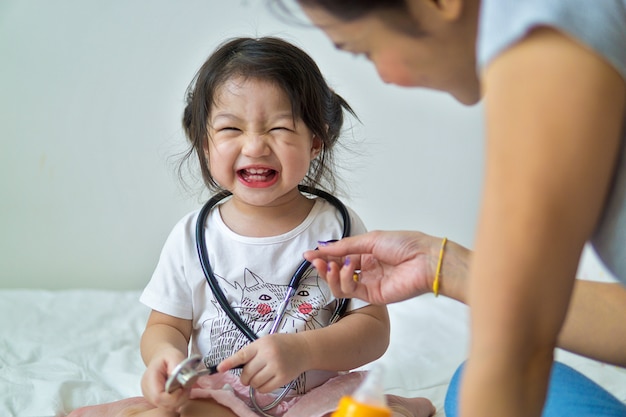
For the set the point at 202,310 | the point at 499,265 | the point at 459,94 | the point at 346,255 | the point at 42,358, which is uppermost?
the point at 459,94

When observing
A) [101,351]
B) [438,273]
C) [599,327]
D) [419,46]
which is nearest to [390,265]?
[438,273]

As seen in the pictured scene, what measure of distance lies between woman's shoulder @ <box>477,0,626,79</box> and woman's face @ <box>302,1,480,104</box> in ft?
0.30

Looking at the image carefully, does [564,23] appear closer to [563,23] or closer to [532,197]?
[563,23]

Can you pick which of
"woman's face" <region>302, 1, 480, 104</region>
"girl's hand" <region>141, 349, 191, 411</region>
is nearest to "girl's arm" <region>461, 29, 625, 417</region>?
"woman's face" <region>302, 1, 480, 104</region>

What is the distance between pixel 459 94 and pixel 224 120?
1.73 ft

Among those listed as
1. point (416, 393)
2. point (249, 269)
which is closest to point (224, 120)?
point (249, 269)

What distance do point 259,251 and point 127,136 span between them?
92 centimetres

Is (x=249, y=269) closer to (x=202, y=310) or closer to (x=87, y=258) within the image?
(x=202, y=310)

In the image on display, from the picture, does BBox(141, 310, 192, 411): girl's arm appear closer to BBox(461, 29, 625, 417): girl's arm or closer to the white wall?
BBox(461, 29, 625, 417): girl's arm

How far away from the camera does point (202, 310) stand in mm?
1223

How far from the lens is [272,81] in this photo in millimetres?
1159

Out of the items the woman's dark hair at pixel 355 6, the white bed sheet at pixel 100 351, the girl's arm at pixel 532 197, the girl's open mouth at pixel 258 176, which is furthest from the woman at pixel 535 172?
the white bed sheet at pixel 100 351

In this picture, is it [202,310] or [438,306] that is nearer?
[202,310]

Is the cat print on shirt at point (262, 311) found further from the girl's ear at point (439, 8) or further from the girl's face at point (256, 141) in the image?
the girl's ear at point (439, 8)
